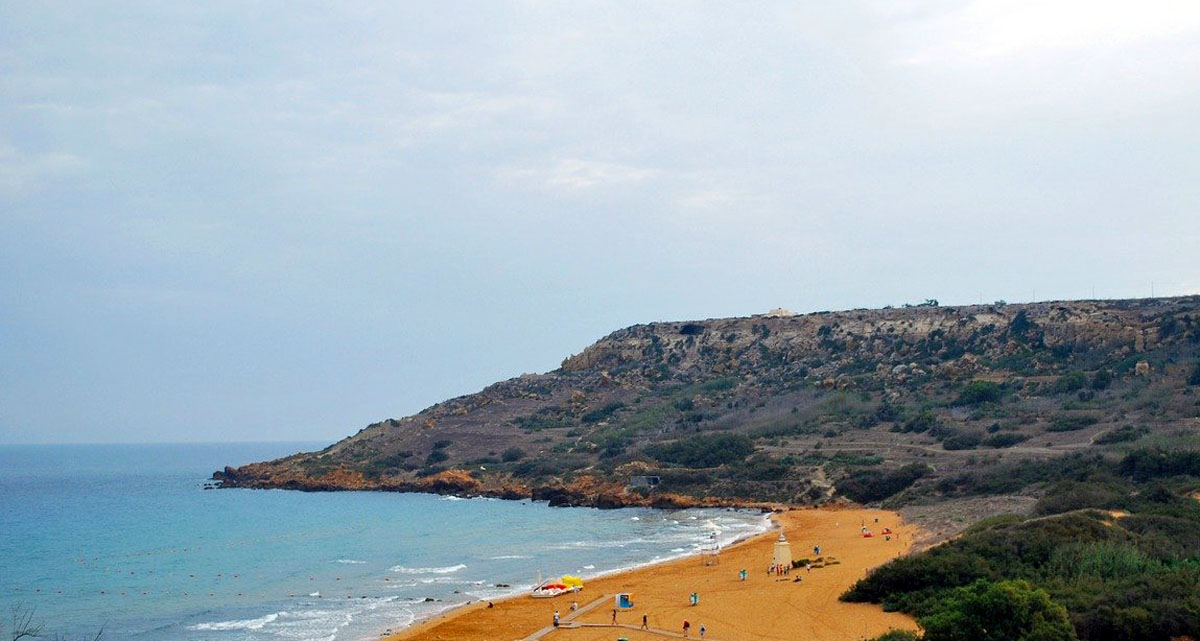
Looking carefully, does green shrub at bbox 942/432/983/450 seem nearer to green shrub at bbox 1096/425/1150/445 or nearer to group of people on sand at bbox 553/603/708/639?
green shrub at bbox 1096/425/1150/445

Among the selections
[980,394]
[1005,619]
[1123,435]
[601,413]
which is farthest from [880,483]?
[601,413]

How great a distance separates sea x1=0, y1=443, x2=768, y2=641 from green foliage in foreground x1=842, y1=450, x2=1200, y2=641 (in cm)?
1263

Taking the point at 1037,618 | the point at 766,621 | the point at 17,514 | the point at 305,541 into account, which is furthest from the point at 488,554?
the point at 17,514

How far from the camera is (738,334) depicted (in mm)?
91812

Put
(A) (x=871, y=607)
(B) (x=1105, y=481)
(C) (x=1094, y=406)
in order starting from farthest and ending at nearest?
(C) (x=1094, y=406) < (B) (x=1105, y=481) < (A) (x=871, y=607)

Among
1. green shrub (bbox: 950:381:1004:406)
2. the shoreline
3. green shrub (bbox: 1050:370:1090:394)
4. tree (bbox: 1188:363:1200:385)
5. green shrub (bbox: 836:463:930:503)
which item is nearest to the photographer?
the shoreline

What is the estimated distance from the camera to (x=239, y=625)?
25.6 meters

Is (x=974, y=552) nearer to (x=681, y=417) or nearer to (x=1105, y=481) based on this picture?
(x=1105, y=481)

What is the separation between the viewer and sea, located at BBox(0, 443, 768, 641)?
26906mm

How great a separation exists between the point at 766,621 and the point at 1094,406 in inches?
1527

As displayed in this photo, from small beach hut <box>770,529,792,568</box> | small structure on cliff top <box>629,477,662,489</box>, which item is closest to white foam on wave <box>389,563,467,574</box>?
small beach hut <box>770,529,792,568</box>

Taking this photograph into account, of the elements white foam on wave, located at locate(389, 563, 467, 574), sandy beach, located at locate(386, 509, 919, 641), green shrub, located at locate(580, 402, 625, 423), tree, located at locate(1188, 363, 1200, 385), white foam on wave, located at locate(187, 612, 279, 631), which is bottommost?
sandy beach, located at locate(386, 509, 919, 641)

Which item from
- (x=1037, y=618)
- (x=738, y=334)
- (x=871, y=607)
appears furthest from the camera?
(x=738, y=334)

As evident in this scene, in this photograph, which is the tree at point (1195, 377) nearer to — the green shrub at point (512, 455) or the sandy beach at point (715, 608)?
the sandy beach at point (715, 608)
